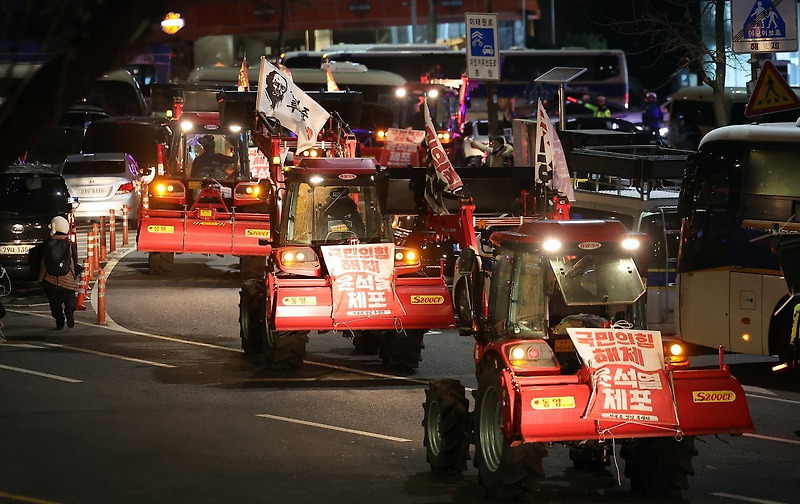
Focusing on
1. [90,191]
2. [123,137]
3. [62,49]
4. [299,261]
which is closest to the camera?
[62,49]

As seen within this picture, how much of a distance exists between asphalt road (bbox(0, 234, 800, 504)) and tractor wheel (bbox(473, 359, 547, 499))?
0.19 metres

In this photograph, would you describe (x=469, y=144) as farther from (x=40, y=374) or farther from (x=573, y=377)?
(x=573, y=377)

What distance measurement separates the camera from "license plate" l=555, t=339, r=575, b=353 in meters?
9.91

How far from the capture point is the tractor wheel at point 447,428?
1051 centimetres

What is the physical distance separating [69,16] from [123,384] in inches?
392

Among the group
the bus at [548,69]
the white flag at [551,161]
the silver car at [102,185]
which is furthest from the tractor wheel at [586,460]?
the bus at [548,69]

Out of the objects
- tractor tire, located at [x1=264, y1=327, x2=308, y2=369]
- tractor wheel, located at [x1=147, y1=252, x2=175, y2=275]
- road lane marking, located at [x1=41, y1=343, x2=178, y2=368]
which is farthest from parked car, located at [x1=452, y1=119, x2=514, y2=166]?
tractor tire, located at [x1=264, y1=327, x2=308, y2=369]

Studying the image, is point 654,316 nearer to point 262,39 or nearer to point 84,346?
point 84,346

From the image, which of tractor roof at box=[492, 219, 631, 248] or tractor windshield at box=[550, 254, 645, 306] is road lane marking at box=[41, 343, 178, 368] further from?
tractor windshield at box=[550, 254, 645, 306]

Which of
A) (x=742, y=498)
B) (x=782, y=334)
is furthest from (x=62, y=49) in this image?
(x=782, y=334)

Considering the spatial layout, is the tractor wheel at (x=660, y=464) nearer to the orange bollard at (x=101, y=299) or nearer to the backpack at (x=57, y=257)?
the backpack at (x=57, y=257)

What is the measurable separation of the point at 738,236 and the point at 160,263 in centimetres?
1142

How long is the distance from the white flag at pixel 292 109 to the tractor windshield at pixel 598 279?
929cm

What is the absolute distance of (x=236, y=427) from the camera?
12766 mm
